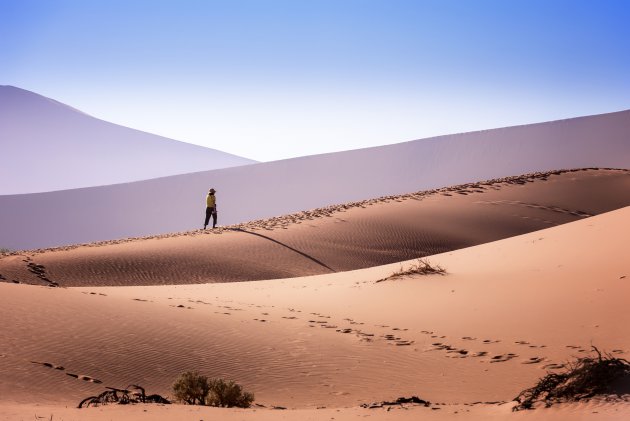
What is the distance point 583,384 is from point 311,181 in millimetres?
76418

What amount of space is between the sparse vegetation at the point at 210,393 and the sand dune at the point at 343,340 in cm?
68

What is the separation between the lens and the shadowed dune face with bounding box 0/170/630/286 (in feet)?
71.6

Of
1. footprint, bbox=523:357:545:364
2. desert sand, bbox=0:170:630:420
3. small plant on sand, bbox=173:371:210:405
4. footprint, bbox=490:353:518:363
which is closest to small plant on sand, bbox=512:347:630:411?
desert sand, bbox=0:170:630:420

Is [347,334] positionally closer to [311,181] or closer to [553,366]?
[553,366]

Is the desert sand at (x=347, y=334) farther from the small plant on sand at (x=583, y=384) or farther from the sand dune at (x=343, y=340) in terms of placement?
the small plant on sand at (x=583, y=384)

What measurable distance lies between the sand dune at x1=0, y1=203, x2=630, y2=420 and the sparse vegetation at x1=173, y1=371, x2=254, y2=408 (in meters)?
0.68

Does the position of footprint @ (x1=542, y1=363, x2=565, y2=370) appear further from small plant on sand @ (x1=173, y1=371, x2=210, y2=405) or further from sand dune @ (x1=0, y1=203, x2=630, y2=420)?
small plant on sand @ (x1=173, y1=371, x2=210, y2=405)

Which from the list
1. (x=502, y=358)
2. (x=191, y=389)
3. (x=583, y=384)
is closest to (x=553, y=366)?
(x=502, y=358)

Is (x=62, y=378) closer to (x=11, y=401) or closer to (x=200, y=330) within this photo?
(x=11, y=401)

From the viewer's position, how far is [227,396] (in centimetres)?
762

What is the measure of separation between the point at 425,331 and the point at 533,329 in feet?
5.29

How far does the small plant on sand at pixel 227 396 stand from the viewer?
7.63 metres

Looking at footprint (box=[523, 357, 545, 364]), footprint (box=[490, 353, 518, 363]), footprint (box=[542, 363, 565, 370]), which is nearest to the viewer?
footprint (box=[542, 363, 565, 370])

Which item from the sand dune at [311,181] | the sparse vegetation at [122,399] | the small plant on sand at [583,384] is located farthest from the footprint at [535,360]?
the sand dune at [311,181]
